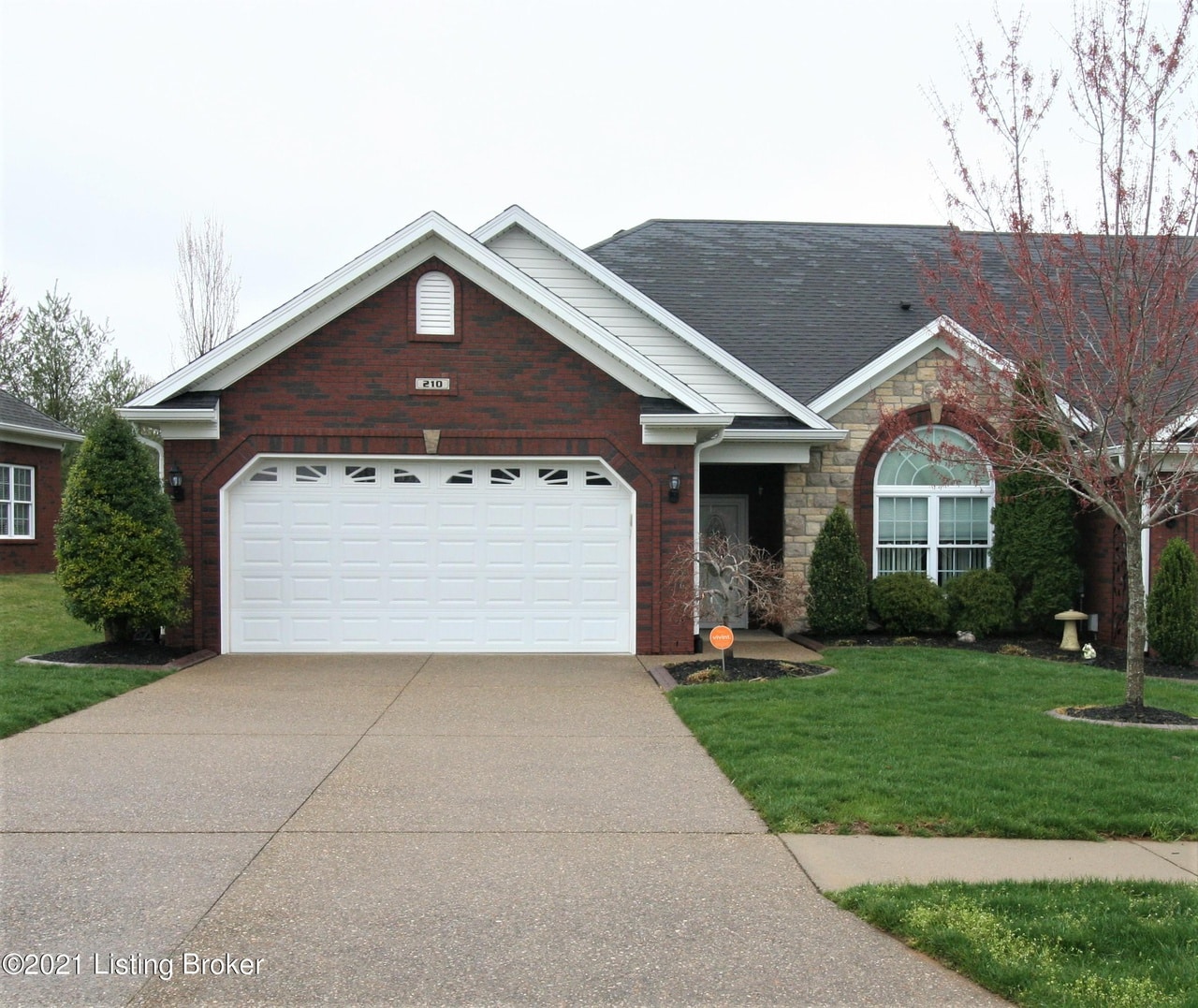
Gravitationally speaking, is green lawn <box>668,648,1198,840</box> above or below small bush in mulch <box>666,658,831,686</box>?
above

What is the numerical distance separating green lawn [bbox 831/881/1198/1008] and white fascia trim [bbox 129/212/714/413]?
29.6 feet

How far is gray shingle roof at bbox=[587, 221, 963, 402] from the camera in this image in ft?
56.5

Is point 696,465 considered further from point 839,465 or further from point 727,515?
point 727,515

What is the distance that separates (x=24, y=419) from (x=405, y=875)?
22.6 metres

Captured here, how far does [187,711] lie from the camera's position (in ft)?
32.8

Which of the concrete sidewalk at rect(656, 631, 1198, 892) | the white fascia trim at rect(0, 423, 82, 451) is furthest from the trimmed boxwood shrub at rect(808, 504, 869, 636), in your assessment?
the white fascia trim at rect(0, 423, 82, 451)

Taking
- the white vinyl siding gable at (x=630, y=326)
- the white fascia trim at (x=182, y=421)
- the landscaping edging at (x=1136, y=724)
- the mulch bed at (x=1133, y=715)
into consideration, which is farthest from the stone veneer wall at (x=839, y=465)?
the white fascia trim at (x=182, y=421)

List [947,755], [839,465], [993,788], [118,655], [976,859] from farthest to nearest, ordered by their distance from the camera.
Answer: [839,465], [118,655], [947,755], [993,788], [976,859]

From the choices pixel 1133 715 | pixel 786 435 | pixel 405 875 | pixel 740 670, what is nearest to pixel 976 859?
pixel 405 875

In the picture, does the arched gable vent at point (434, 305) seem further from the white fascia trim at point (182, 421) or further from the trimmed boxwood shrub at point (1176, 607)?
the trimmed boxwood shrub at point (1176, 607)

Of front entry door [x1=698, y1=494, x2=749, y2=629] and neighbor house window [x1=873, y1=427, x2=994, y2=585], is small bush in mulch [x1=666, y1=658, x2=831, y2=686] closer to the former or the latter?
neighbor house window [x1=873, y1=427, x2=994, y2=585]

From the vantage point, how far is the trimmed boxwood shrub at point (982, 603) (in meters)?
15.5

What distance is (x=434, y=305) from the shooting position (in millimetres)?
13945

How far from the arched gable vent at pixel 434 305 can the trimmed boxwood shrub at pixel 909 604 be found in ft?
23.5
